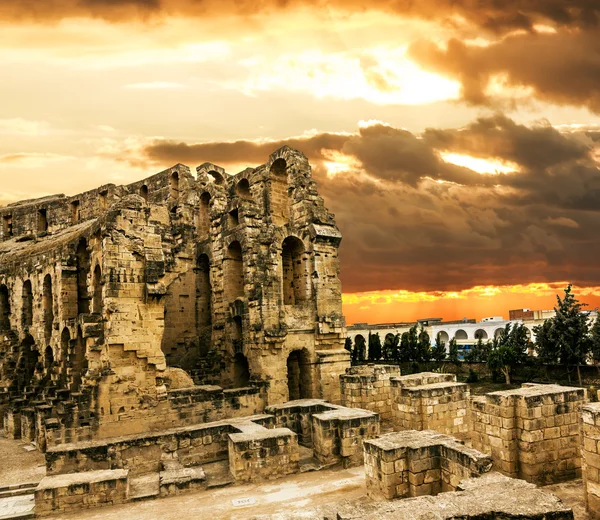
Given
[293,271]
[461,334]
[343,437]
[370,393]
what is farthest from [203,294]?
[461,334]

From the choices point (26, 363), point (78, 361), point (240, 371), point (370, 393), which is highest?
point (78, 361)

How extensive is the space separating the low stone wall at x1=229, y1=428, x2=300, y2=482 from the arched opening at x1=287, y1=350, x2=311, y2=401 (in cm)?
876

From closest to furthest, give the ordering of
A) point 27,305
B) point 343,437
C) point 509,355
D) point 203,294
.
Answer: point 343,437 → point 27,305 → point 203,294 → point 509,355

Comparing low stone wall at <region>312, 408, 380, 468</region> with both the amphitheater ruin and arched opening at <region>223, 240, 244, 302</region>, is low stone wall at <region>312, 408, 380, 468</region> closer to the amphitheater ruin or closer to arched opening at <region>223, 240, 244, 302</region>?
the amphitheater ruin

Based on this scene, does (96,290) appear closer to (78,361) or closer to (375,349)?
(78,361)

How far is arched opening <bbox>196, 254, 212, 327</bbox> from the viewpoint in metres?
23.3

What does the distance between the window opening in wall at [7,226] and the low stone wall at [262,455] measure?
32045 mm

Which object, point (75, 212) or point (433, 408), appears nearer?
point (433, 408)

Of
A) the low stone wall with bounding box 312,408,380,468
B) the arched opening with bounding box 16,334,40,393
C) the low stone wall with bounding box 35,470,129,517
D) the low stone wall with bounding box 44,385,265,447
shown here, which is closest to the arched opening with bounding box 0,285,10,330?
the arched opening with bounding box 16,334,40,393

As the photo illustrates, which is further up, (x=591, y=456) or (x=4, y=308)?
(x=4, y=308)

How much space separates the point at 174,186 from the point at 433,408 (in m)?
20.9

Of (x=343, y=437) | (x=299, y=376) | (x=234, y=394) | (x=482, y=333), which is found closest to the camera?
(x=343, y=437)

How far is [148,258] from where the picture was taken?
15.0m

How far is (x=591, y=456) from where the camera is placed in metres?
7.43
